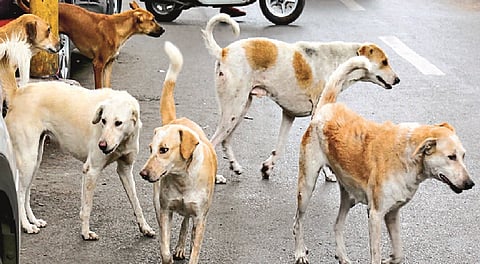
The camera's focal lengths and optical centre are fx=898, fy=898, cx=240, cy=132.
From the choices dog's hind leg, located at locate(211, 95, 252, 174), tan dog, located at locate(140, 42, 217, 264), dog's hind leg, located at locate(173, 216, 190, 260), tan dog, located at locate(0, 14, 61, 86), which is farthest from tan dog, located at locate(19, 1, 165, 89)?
tan dog, located at locate(140, 42, 217, 264)

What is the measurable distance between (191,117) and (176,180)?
4.07m

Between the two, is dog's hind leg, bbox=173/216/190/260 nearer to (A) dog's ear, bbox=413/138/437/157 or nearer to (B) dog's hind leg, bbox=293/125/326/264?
(B) dog's hind leg, bbox=293/125/326/264

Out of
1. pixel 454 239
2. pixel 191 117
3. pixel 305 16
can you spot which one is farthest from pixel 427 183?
pixel 305 16

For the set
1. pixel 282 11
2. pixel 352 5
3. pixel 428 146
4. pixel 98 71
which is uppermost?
pixel 428 146

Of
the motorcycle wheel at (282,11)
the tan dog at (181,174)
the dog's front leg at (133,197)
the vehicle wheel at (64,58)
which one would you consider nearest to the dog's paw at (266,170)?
the dog's front leg at (133,197)

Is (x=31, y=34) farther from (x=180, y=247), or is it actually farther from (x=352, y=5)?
(x=352, y=5)

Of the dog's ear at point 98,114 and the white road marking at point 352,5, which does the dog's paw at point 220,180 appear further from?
the white road marking at point 352,5

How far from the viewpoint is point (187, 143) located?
4.94 m

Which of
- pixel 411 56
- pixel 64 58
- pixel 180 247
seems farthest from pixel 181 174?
pixel 411 56

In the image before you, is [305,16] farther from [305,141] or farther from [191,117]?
[305,141]

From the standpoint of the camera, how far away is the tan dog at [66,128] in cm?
579

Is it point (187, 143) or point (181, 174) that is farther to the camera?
point (181, 174)

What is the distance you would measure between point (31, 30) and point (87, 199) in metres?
2.11

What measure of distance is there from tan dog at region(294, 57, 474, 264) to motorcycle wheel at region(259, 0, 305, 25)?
9048 mm
